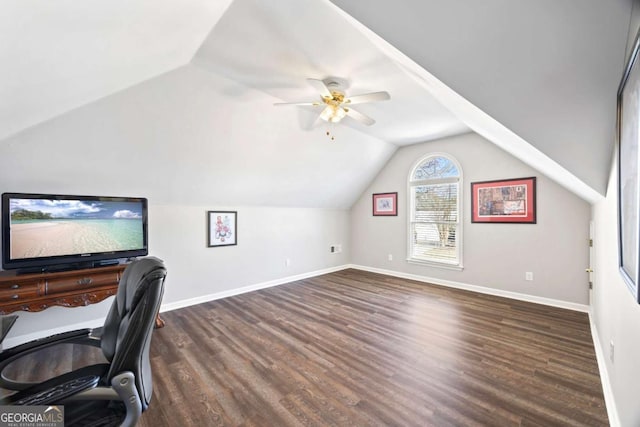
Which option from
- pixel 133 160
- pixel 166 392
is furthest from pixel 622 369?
pixel 133 160

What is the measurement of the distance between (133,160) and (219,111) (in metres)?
1.13

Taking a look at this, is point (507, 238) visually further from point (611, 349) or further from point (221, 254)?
point (221, 254)

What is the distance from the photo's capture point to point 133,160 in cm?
292

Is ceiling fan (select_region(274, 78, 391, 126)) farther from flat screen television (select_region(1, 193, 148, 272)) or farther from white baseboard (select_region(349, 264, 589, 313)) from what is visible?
white baseboard (select_region(349, 264, 589, 313))

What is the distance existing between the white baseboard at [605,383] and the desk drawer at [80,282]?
413 centimetres

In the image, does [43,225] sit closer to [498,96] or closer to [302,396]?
[302,396]

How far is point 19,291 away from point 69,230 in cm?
71

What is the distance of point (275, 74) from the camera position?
257 centimetres

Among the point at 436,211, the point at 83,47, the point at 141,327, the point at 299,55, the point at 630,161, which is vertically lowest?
the point at 141,327

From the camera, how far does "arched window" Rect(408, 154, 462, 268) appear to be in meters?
4.64

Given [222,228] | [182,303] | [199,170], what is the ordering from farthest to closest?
[222,228] < [182,303] < [199,170]

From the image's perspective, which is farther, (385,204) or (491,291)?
(385,204)

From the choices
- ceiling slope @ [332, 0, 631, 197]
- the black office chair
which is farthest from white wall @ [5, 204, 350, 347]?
ceiling slope @ [332, 0, 631, 197]

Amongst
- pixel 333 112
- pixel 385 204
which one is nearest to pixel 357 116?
pixel 333 112
